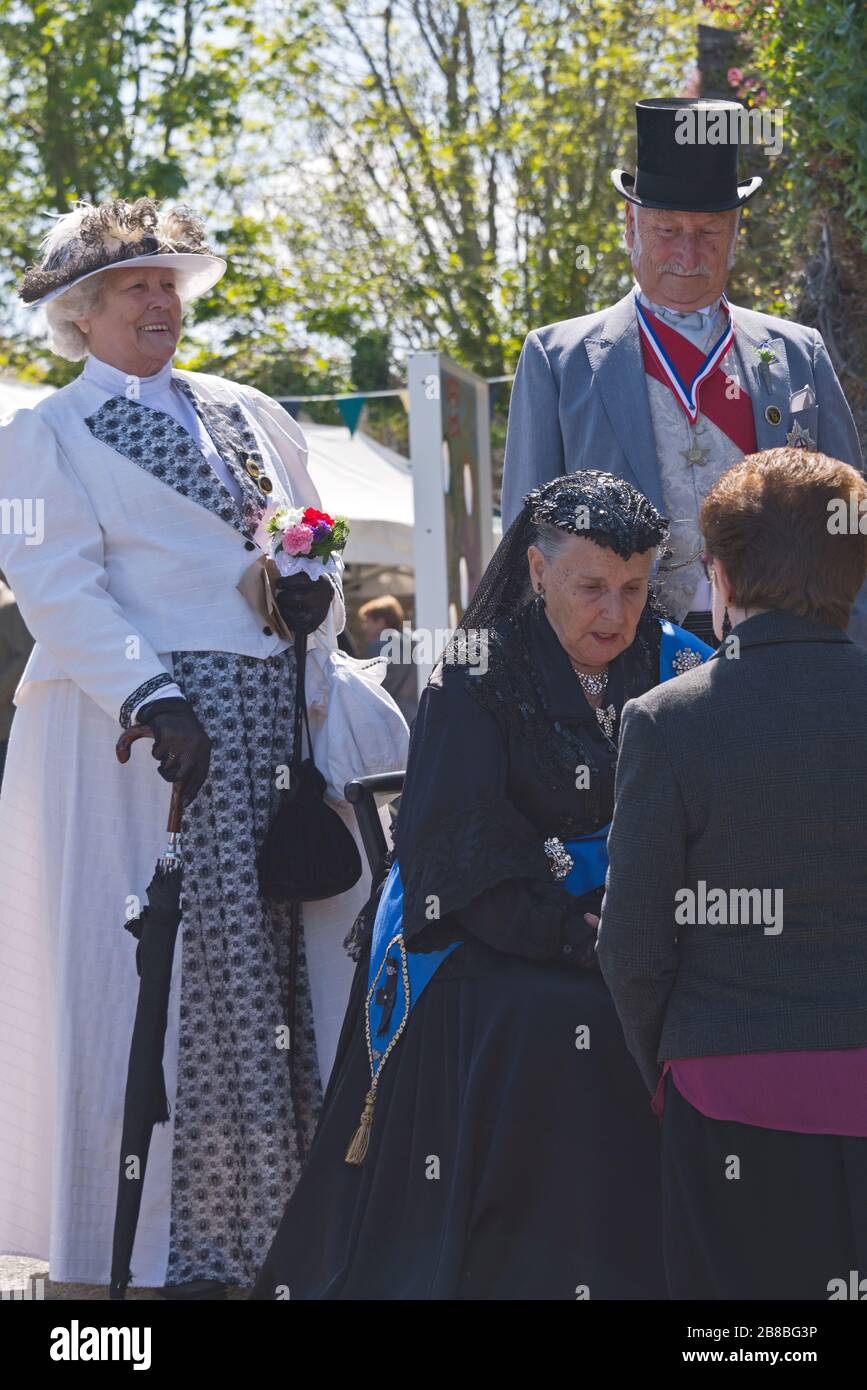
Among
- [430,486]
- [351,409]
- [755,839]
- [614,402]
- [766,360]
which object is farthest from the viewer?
[351,409]

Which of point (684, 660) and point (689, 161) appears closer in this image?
point (684, 660)

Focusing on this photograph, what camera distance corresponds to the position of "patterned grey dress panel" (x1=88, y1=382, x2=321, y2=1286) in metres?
4.02

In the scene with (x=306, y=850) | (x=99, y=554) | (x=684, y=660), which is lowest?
(x=306, y=850)

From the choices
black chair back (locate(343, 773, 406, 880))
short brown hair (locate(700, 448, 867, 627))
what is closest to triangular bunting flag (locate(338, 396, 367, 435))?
black chair back (locate(343, 773, 406, 880))

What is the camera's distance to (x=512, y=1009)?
2.91m

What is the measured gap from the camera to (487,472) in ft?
25.0

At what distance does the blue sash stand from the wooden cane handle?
0.71m

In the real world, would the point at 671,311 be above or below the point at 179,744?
above

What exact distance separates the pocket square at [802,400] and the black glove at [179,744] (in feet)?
4.58

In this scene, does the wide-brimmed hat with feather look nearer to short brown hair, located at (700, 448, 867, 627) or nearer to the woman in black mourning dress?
the woman in black mourning dress

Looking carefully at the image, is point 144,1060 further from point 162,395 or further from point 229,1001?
point 162,395

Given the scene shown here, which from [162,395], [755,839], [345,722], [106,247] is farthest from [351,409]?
[755,839]

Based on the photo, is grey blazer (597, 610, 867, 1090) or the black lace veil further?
the black lace veil

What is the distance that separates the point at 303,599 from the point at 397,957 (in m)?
1.16
